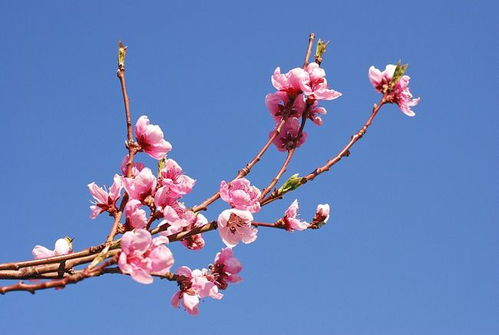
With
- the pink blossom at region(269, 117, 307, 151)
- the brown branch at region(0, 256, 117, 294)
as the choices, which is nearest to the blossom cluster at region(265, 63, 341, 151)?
the pink blossom at region(269, 117, 307, 151)

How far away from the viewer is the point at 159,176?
9.90 ft

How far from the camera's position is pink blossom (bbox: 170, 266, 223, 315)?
9.64 feet

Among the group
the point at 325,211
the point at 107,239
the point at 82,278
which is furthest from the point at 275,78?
the point at 82,278

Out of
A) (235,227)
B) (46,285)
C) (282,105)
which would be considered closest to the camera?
(46,285)

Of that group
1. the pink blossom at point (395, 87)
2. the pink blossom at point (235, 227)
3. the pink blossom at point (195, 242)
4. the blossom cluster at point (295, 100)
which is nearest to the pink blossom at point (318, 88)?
the blossom cluster at point (295, 100)

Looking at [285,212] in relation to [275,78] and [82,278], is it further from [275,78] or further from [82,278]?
[82,278]

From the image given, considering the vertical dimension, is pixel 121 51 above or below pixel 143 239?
above

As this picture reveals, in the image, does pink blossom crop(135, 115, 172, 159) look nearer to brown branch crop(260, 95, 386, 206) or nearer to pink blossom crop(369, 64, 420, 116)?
brown branch crop(260, 95, 386, 206)

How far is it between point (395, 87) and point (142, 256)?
2.02 metres

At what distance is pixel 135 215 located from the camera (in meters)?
2.75

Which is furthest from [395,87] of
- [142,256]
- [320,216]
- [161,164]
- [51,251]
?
[51,251]

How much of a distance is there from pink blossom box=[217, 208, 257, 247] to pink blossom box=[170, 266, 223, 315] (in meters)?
0.35

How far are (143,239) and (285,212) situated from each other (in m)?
0.89

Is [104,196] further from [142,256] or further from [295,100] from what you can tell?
[295,100]
